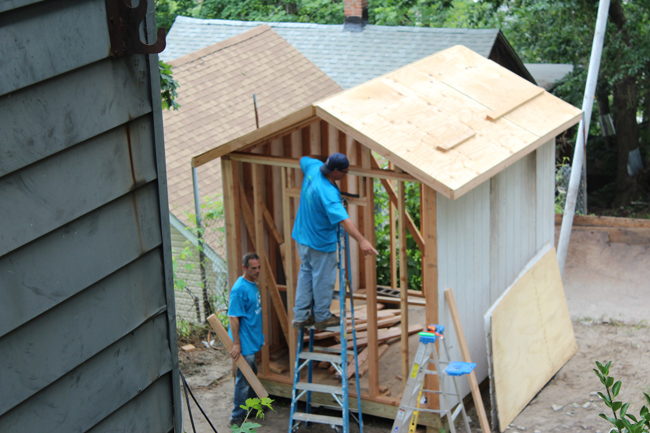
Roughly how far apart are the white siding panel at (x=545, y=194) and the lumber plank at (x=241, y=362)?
13.7 feet

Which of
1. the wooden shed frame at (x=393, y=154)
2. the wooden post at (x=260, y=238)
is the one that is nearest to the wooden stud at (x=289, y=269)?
the wooden shed frame at (x=393, y=154)

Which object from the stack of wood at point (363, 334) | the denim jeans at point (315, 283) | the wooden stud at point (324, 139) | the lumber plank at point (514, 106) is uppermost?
the lumber plank at point (514, 106)

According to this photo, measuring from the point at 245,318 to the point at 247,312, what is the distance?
81 millimetres

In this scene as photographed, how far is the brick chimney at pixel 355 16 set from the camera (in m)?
17.7

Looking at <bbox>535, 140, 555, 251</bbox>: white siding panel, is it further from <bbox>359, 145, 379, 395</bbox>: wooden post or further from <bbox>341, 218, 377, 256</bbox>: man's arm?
<bbox>341, 218, 377, 256</bbox>: man's arm

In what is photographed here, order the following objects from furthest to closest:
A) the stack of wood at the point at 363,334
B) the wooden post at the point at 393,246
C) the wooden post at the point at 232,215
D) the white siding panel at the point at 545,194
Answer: the wooden post at the point at 393,246
the white siding panel at the point at 545,194
the stack of wood at the point at 363,334
the wooden post at the point at 232,215

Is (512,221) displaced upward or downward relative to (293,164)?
downward

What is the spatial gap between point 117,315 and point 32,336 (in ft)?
1.28

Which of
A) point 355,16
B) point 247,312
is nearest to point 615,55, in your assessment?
point 355,16

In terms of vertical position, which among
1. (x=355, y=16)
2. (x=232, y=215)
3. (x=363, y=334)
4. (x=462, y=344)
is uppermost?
(x=355, y=16)

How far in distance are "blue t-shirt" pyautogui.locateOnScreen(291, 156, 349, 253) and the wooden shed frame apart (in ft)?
1.33

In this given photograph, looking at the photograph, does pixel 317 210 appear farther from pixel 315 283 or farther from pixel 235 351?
pixel 235 351

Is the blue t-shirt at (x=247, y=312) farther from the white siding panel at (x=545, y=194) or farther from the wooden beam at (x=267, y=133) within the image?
the white siding panel at (x=545, y=194)

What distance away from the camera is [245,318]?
21.8 ft
